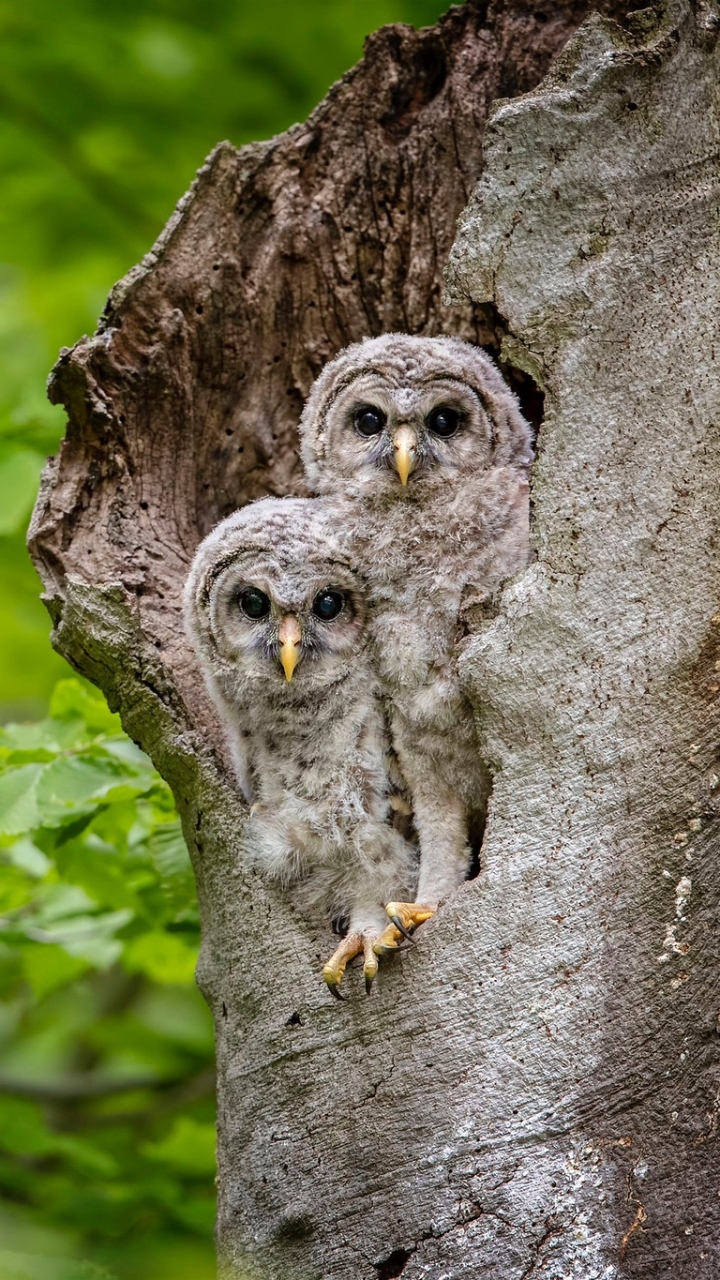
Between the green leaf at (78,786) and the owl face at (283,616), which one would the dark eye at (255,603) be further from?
the green leaf at (78,786)

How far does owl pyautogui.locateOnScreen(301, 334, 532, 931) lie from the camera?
2.84 m

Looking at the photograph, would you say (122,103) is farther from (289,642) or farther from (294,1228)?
(294,1228)

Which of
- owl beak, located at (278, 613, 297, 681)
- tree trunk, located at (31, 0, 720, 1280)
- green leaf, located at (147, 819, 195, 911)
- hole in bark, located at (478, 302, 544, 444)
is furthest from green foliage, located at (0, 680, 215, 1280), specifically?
hole in bark, located at (478, 302, 544, 444)

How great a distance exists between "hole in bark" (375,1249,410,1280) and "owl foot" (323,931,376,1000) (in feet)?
1.50

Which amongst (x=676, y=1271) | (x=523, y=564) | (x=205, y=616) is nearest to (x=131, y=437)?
(x=205, y=616)

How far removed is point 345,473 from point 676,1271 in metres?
1.92

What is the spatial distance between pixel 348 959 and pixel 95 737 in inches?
52.7

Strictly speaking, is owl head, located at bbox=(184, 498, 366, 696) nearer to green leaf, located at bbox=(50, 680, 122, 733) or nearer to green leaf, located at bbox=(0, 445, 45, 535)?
green leaf, located at bbox=(50, 680, 122, 733)

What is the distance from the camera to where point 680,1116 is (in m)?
2.14

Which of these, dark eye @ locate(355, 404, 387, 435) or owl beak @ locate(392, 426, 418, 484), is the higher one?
dark eye @ locate(355, 404, 387, 435)

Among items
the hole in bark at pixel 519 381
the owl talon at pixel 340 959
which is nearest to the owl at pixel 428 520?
the owl talon at pixel 340 959

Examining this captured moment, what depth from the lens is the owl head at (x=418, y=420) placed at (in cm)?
308

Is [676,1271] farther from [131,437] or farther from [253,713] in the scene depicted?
[131,437]

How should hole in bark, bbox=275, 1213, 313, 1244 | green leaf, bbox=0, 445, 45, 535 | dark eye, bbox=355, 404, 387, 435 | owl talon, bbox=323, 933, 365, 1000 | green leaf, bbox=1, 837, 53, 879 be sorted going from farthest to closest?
green leaf, bbox=1, 837, 53, 879
green leaf, bbox=0, 445, 45, 535
dark eye, bbox=355, 404, 387, 435
owl talon, bbox=323, 933, 365, 1000
hole in bark, bbox=275, 1213, 313, 1244
